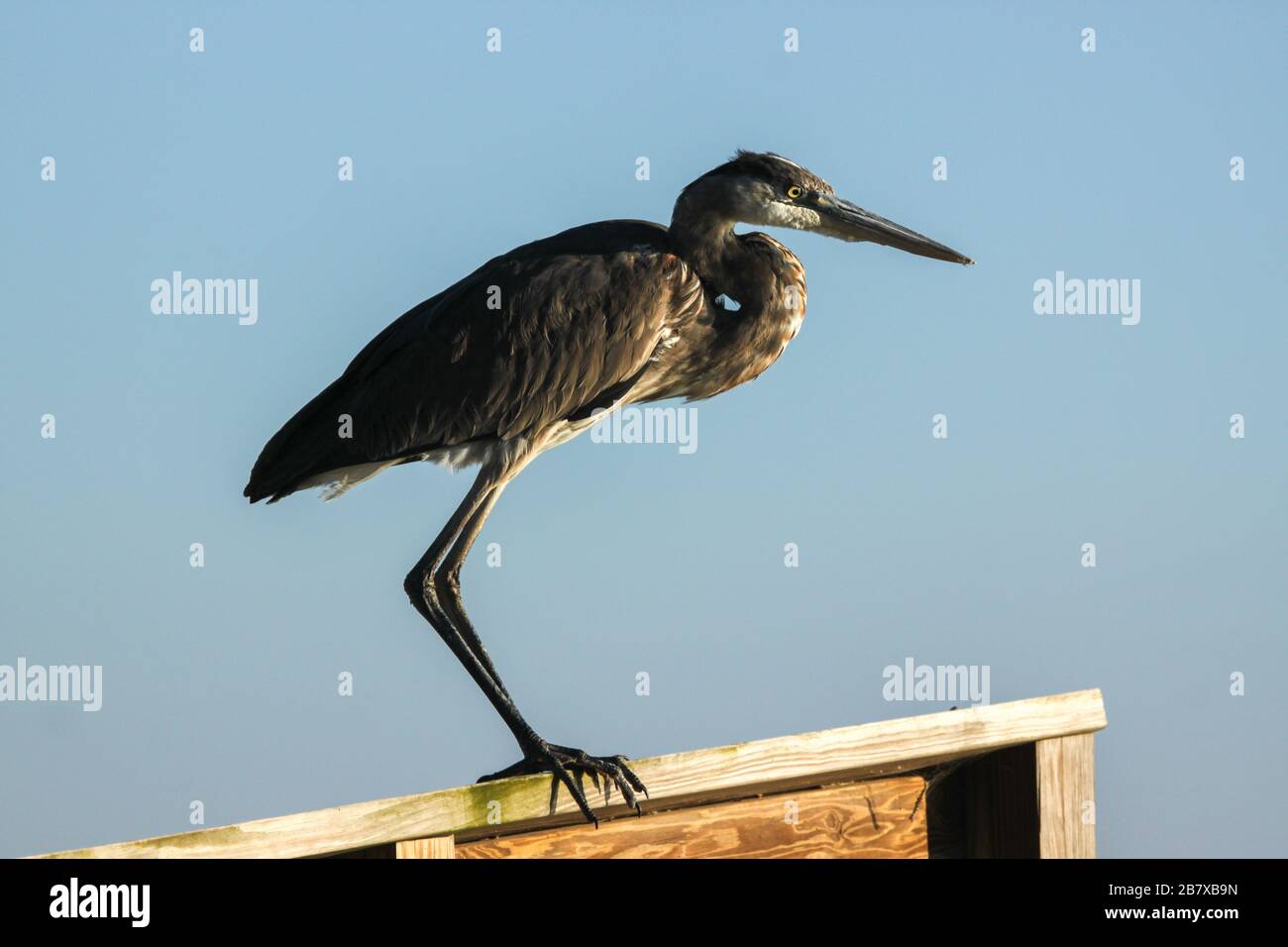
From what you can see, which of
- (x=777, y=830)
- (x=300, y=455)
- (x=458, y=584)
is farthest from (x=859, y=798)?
(x=300, y=455)

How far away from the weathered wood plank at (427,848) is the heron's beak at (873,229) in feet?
11.4

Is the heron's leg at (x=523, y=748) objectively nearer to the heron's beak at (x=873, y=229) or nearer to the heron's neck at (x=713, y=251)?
the heron's neck at (x=713, y=251)

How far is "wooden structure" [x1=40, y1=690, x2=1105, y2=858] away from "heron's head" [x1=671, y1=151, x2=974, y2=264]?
2.50 m

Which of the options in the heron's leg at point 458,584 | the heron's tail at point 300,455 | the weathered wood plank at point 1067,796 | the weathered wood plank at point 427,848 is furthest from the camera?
the heron's tail at point 300,455

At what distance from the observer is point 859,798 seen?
4.27m

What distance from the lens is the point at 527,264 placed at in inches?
232

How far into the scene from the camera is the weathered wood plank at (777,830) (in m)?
4.06

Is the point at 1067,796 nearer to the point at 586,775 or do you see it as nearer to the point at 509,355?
the point at 586,775

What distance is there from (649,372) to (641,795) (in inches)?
91.5

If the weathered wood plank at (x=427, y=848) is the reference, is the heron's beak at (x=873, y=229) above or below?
above

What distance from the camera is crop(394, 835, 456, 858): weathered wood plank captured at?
3387 millimetres

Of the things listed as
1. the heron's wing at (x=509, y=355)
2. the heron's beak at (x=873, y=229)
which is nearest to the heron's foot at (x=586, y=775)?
the heron's wing at (x=509, y=355)
